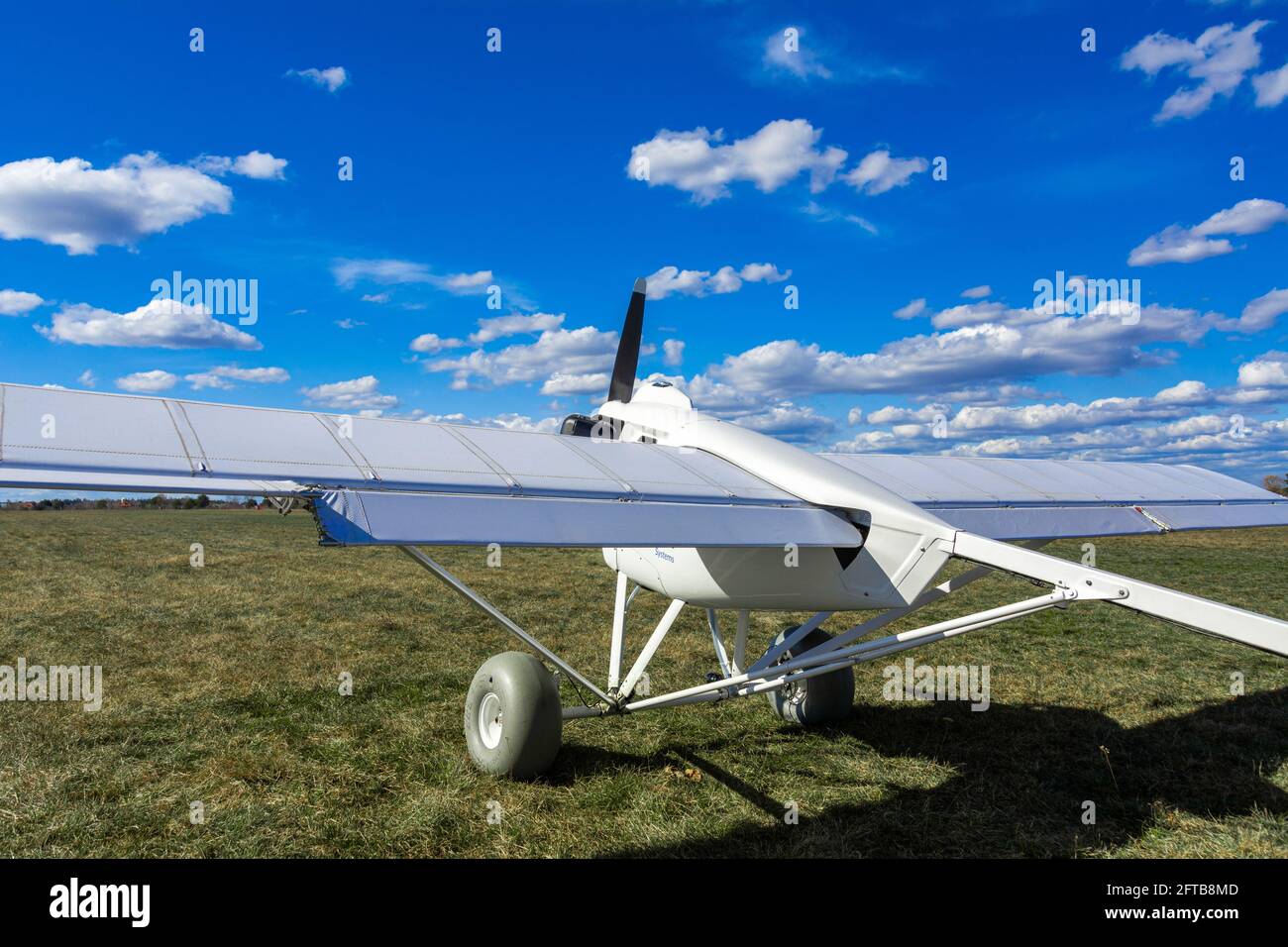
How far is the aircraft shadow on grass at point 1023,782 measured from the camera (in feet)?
→ 17.2

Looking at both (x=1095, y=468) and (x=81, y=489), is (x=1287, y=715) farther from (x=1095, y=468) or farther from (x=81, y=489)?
(x=81, y=489)

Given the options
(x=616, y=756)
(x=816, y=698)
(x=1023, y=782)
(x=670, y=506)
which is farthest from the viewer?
(x=816, y=698)

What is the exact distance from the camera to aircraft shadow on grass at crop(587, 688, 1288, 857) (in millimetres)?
5234

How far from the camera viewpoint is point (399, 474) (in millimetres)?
4168

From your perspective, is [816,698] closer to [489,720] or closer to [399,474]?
[489,720]

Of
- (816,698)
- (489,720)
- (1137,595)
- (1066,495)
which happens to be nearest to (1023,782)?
(816,698)

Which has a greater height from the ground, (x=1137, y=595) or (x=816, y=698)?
(x=1137, y=595)

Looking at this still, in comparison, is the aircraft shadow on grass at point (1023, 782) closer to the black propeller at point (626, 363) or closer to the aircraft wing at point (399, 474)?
the aircraft wing at point (399, 474)

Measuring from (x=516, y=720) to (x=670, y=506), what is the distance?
2.55 m

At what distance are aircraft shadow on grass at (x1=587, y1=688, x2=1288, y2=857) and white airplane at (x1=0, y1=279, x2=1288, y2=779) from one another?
3.09 ft

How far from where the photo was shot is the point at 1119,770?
21.6 ft

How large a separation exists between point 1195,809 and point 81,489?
7442 millimetres
